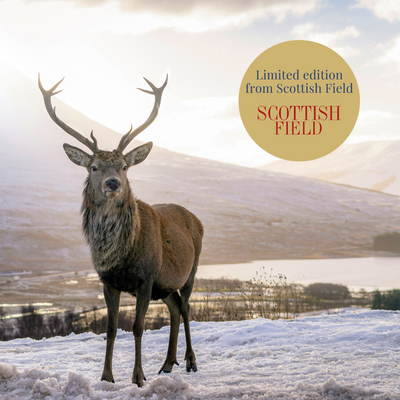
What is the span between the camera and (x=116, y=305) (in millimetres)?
4695

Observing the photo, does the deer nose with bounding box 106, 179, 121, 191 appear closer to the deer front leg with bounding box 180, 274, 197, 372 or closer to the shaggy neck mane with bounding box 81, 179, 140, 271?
the shaggy neck mane with bounding box 81, 179, 140, 271

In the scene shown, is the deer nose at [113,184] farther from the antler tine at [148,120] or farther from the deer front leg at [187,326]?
the deer front leg at [187,326]

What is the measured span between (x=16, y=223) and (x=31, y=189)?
20.4ft

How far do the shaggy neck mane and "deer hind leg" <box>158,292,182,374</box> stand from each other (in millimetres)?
1125

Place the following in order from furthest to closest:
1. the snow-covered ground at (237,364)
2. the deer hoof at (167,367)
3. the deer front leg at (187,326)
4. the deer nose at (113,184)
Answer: the deer front leg at (187,326), the deer hoof at (167,367), the deer nose at (113,184), the snow-covered ground at (237,364)

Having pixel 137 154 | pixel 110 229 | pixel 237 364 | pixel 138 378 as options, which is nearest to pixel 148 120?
pixel 137 154

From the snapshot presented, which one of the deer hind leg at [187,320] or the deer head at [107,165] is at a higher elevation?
the deer head at [107,165]

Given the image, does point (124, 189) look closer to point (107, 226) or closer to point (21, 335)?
point (107, 226)

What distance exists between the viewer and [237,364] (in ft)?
17.6

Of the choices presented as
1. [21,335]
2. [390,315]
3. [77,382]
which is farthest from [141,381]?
[21,335]

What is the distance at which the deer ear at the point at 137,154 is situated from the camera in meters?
4.95

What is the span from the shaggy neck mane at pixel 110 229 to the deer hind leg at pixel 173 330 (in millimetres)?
1125

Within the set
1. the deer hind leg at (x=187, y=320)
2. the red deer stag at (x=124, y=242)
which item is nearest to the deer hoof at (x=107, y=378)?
the red deer stag at (x=124, y=242)

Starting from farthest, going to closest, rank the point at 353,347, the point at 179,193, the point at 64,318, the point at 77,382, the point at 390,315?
the point at 179,193
the point at 64,318
the point at 390,315
the point at 353,347
the point at 77,382
